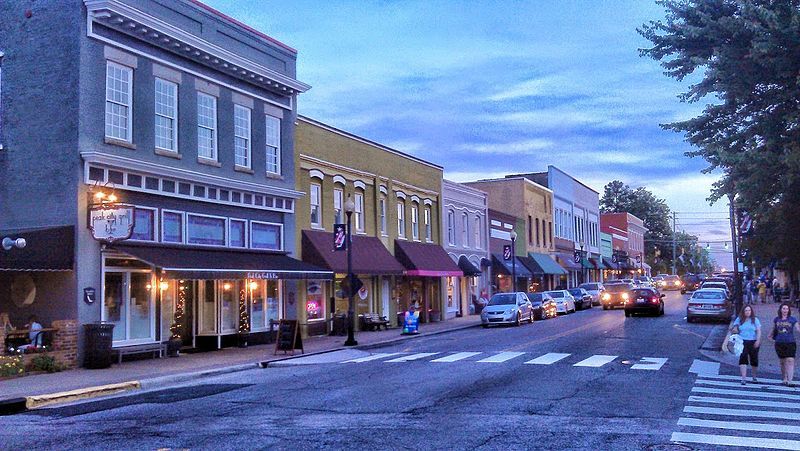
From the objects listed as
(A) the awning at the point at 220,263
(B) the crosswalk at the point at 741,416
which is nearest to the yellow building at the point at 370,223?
(A) the awning at the point at 220,263

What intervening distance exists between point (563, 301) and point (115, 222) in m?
32.0

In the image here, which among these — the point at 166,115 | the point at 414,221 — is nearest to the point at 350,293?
the point at 166,115

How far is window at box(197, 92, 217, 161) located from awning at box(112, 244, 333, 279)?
3.04 metres

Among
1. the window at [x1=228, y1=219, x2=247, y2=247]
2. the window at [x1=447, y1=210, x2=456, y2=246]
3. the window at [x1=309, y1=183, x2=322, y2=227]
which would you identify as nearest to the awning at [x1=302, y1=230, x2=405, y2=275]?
the window at [x1=309, y1=183, x2=322, y2=227]

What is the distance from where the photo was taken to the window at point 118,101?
2062cm

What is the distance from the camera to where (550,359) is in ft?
64.3

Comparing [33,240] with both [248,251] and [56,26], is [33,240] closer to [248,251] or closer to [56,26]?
[56,26]

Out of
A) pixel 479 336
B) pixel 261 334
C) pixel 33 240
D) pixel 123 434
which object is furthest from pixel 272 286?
pixel 123 434

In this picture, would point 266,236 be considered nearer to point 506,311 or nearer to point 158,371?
point 158,371

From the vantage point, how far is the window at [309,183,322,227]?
100 ft

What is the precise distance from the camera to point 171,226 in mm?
22516

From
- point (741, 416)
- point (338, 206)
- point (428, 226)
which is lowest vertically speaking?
point (741, 416)

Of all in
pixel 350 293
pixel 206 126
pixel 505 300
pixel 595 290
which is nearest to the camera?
pixel 206 126

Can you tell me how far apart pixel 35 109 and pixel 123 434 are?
1235 centimetres
